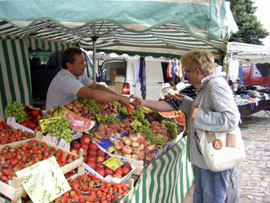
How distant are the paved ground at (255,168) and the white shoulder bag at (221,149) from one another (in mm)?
2001

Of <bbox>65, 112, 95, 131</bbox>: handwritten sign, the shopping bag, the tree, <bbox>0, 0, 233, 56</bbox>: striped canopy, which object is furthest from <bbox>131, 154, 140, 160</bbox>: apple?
the tree

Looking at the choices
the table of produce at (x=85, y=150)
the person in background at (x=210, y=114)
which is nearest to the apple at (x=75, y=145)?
the table of produce at (x=85, y=150)

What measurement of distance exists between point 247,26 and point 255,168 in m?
23.4

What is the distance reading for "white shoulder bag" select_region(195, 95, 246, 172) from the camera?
212cm

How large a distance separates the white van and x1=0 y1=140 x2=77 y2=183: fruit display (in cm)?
810

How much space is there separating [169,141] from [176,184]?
0.59 meters

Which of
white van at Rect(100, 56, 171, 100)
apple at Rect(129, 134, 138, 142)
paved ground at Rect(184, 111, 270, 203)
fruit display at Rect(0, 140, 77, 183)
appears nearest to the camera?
fruit display at Rect(0, 140, 77, 183)

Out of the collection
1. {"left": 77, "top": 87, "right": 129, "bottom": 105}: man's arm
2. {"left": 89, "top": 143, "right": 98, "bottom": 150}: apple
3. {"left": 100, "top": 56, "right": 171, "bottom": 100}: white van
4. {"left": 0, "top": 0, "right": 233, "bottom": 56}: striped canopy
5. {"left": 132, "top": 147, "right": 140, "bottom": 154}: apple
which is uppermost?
{"left": 0, "top": 0, "right": 233, "bottom": 56}: striped canopy

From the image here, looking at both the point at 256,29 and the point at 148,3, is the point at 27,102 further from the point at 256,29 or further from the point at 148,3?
the point at 256,29

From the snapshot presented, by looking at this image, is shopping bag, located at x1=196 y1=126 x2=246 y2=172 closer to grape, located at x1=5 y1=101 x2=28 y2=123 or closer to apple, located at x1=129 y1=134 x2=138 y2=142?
apple, located at x1=129 y1=134 x2=138 y2=142

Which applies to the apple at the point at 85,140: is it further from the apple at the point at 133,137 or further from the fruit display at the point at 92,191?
the apple at the point at 133,137

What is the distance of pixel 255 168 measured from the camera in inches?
217

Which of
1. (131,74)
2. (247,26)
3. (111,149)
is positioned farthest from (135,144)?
(247,26)

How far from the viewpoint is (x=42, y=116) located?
9.46ft
